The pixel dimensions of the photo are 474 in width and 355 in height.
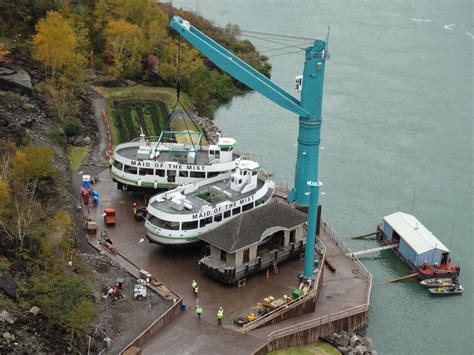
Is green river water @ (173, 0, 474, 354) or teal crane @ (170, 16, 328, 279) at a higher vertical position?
teal crane @ (170, 16, 328, 279)

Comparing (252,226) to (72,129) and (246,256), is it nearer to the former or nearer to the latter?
(246,256)

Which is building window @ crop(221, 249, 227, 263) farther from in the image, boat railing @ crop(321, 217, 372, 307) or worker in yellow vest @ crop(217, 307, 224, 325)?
boat railing @ crop(321, 217, 372, 307)

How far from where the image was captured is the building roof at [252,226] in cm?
3731

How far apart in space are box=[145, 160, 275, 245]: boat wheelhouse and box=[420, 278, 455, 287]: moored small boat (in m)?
10.1

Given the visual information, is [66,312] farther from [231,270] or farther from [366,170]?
[366,170]

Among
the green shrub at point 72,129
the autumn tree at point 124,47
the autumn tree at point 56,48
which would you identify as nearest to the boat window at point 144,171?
the green shrub at point 72,129

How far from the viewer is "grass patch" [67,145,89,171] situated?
50.5 metres

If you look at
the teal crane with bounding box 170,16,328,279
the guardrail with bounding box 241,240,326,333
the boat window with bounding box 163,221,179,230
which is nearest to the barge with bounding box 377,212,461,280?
the teal crane with bounding box 170,16,328,279

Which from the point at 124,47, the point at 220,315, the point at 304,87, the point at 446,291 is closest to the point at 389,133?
the point at 124,47

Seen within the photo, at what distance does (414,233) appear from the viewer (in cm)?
4675

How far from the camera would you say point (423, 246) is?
45.2 metres

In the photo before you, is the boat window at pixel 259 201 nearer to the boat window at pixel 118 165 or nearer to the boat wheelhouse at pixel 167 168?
the boat wheelhouse at pixel 167 168

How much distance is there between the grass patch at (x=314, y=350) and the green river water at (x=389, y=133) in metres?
3.52

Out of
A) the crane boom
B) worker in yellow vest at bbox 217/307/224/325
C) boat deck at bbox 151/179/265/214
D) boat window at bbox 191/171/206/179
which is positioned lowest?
worker in yellow vest at bbox 217/307/224/325
